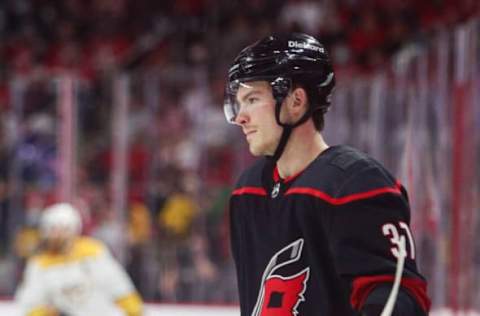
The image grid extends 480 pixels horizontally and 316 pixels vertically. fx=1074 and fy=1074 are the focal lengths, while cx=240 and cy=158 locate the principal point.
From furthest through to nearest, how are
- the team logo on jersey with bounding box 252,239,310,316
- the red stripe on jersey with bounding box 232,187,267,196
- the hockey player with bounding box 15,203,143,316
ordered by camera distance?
the hockey player with bounding box 15,203,143,316 → the red stripe on jersey with bounding box 232,187,267,196 → the team logo on jersey with bounding box 252,239,310,316

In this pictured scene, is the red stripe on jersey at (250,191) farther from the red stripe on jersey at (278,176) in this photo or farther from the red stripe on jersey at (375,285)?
the red stripe on jersey at (375,285)

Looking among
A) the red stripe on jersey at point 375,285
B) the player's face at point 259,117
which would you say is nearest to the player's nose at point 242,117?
the player's face at point 259,117

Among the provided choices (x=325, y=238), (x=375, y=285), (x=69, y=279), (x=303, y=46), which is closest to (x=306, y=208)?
(x=325, y=238)

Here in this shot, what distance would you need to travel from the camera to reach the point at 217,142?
5.24m

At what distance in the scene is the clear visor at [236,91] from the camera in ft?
5.54

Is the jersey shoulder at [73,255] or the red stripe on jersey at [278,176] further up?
the red stripe on jersey at [278,176]

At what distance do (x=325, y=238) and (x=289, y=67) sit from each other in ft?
0.91

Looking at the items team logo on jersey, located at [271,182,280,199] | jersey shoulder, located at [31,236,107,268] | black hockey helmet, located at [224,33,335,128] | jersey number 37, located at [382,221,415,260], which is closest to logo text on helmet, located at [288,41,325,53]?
black hockey helmet, located at [224,33,335,128]

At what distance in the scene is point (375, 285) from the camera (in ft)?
5.07

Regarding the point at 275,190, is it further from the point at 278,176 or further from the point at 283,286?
the point at 283,286

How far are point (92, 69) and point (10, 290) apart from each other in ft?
9.61

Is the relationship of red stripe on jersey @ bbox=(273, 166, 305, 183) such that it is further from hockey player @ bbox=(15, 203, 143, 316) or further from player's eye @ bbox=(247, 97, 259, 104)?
hockey player @ bbox=(15, 203, 143, 316)

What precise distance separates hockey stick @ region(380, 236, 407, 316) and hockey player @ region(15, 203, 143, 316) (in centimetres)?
337

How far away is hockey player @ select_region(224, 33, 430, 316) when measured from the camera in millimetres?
1548
